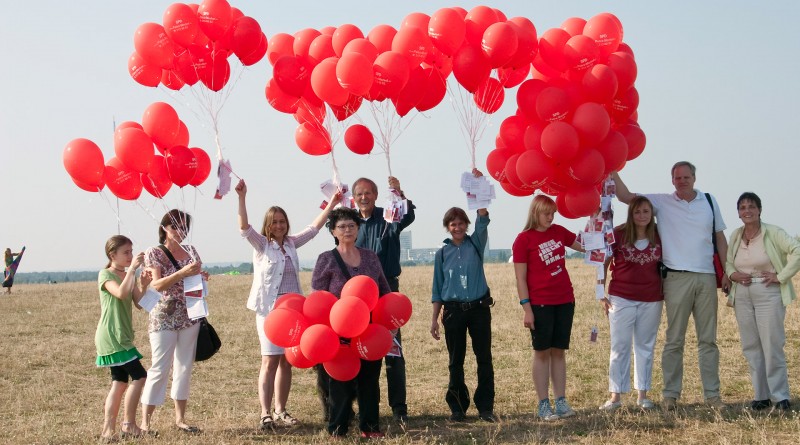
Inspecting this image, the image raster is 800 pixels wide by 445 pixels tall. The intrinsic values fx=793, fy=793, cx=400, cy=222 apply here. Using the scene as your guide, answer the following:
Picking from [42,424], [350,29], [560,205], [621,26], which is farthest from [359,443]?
[621,26]

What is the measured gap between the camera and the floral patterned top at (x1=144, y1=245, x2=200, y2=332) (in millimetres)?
5492

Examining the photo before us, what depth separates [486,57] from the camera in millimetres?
5676

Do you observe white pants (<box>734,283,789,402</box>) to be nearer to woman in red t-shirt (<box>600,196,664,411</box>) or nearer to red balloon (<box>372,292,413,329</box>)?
woman in red t-shirt (<box>600,196,664,411</box>)

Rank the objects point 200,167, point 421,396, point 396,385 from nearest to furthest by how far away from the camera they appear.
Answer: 1. point 200,167
2. point 396,385
3. point 421,396

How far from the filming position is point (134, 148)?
17.5 feet

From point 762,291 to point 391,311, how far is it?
276 centimetres

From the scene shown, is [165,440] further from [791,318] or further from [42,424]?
[791,318]

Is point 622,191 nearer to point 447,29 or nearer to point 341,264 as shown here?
point 447,29

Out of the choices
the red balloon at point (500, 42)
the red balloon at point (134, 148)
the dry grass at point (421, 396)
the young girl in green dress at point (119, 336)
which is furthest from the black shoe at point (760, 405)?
the red balloon at point (134, 148)

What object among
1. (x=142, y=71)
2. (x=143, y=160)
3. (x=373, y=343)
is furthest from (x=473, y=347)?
(x=142, y=71)

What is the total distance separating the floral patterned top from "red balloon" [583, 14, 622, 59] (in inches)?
129

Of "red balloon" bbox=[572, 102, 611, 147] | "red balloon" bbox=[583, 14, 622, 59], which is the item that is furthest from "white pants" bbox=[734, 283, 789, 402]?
"red balloon" bbox=[583, 14, 622, 59]

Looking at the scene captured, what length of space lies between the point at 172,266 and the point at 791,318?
25.5ft

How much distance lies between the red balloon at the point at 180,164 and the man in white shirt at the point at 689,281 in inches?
138
